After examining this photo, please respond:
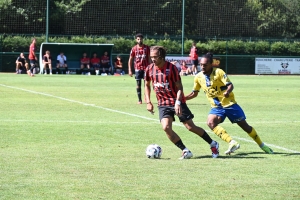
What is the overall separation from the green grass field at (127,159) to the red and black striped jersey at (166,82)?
0.86 m

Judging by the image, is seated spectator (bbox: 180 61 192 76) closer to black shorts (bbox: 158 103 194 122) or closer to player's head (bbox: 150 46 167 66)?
black shorts (bbox: 158 103 194 122)

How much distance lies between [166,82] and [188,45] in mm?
41075

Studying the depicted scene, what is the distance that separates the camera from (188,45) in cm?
5128

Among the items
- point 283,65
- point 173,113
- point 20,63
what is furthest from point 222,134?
point 283,65

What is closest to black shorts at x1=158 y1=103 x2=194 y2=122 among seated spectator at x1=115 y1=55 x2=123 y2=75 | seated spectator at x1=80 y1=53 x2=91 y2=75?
seated spectator at x1=80 y1=53 x2=91 y2=75

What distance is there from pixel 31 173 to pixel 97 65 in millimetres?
36306

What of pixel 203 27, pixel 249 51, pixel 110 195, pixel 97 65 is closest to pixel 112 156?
pixel 110 195

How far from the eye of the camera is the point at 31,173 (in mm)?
8719

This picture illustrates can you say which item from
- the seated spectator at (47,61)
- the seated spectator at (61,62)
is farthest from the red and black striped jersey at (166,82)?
the seated spectator at (61,62)

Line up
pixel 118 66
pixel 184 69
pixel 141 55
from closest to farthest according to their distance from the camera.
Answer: pixel 141 55
pixel 184 69
pixel 118 66

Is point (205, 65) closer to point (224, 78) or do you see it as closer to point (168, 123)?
point (224, 78)

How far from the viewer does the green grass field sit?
768 centimetres

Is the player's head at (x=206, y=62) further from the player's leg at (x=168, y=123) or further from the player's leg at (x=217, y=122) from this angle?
the player's leg at (x=168, y=123)

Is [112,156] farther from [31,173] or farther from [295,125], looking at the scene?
[295,125]
